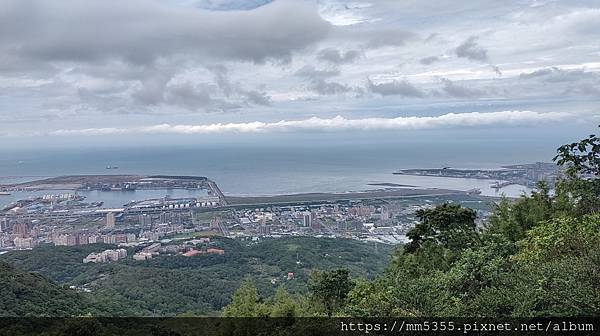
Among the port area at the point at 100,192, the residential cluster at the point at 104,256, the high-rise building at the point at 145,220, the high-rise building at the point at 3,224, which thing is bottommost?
the residential cluster at the point at 104,256

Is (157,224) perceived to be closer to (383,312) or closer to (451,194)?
(451,194)

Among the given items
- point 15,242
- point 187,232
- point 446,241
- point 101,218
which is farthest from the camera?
point 101,218

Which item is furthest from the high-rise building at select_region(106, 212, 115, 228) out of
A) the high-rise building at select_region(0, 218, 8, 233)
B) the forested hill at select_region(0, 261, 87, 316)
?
the forested hill at select_region(0, 261, 87, 316)

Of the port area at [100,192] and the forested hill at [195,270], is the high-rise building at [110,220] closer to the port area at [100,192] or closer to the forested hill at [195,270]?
the port area at [100,192]

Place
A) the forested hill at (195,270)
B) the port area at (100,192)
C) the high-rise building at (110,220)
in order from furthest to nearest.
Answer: the port area at (100,192) → the high-rise building at (110,220) → the forested hill at (195,270)

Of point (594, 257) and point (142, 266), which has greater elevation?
point (594, 257)

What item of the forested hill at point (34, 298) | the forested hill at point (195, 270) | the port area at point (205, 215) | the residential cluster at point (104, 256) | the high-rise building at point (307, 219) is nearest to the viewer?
the forested hill at point (34, 298)

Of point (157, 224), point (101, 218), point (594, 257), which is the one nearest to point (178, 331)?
point (594, 257)

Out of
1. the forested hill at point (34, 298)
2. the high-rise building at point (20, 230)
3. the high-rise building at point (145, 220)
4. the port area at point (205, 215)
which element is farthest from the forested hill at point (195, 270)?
the high-rise building at point (145, 220)
